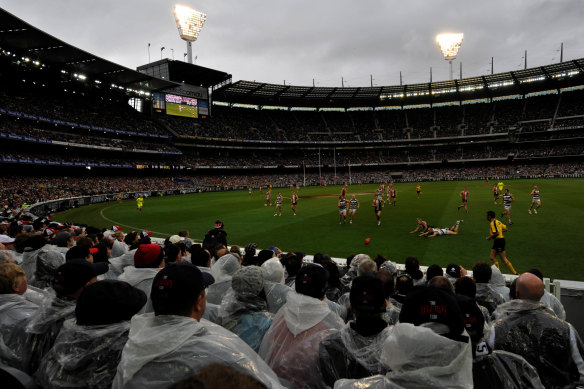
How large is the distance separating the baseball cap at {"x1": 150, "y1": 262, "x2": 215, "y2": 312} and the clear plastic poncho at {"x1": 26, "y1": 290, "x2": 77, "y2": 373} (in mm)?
1679

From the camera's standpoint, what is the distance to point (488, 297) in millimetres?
5266

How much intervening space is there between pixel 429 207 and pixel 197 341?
28625 millimetres

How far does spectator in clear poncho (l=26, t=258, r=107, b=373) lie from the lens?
3025 mm

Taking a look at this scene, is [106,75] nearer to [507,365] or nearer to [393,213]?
[393,213]

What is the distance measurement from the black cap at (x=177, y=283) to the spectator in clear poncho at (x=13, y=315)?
6.97 feet

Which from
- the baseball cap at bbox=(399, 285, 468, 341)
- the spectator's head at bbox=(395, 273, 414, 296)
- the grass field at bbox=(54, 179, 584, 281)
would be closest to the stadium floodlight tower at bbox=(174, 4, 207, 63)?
the grass field at bbox=(54, 179, 584, 281)

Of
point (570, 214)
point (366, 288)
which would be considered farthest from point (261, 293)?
point (570, 214)

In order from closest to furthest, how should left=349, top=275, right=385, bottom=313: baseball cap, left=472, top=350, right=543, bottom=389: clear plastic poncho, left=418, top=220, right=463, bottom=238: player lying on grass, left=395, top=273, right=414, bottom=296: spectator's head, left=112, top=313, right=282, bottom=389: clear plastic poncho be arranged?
left=112, top=313, right=282, bottom=389: clear plastic poncho, left=472, top=350, right=543, bottom=389: clear plastic poncho, left=349, top=275, right=385, bottom=313: baseball cap, left=395, top=273, right=414, bottom=296: spectator's head, left=418, top=220, right=463, bottom=238: player lying on grass

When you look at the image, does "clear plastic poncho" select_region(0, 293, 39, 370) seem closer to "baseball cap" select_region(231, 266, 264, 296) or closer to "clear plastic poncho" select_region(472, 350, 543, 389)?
"baseball cap" select_region(231, 266, 264, 296)

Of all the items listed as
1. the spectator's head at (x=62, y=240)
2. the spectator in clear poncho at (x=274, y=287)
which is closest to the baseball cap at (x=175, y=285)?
the spectator in clear poncho at (x=274, y=287)

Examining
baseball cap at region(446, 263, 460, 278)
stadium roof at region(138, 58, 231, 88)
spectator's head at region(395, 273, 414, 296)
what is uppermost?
stadium roof at region(138, 58, 231, 88)

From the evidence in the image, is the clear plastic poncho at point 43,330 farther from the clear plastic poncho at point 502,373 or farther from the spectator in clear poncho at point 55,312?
the clear plastic poncho at point 502,373

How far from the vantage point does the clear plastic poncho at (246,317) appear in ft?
11.5

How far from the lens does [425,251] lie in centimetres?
1361
